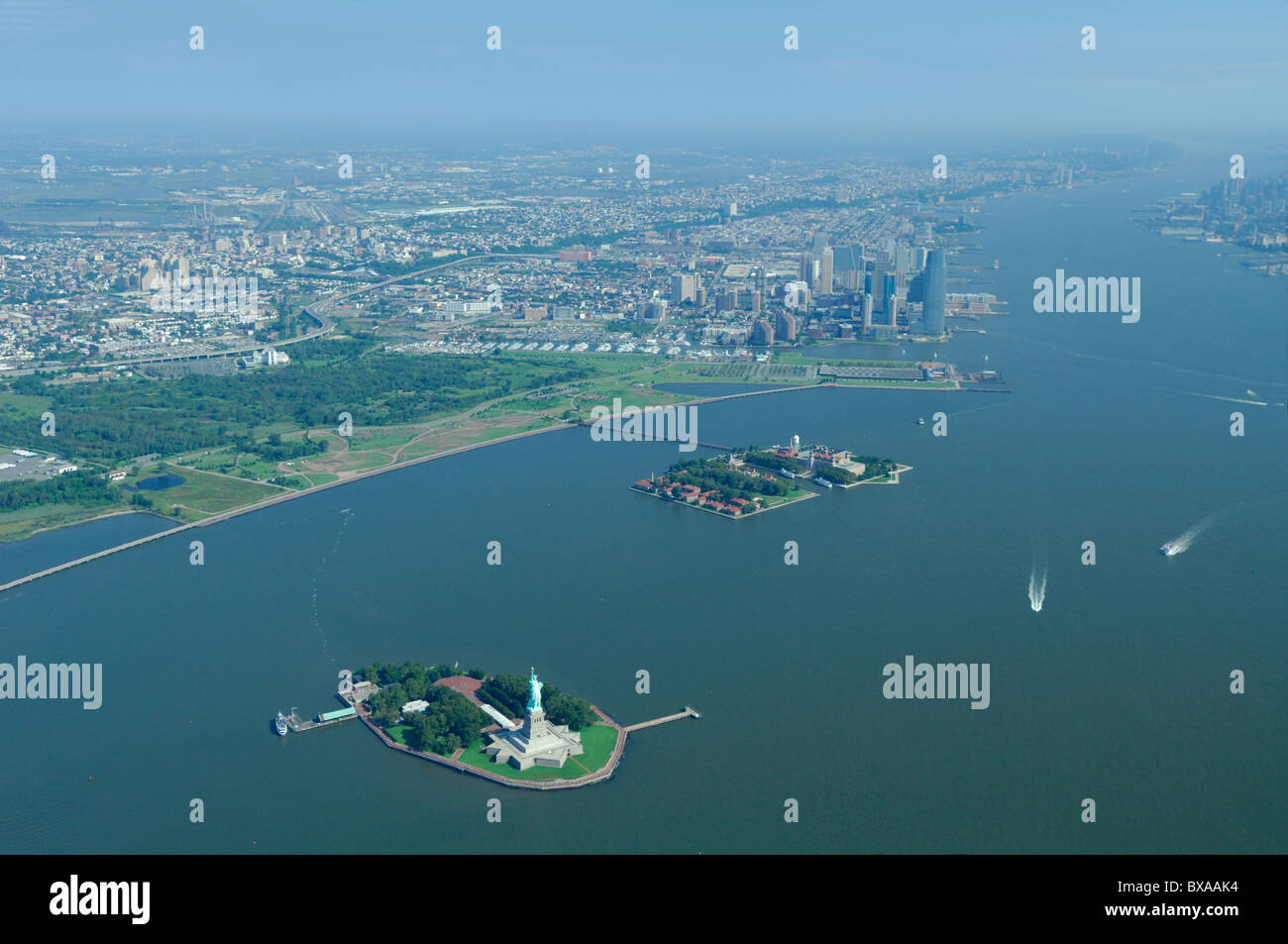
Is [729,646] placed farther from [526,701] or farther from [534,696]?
[534,696]

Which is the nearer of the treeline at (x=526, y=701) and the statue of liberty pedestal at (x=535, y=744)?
the statue of liberty pedestal at (x=535, y=744)

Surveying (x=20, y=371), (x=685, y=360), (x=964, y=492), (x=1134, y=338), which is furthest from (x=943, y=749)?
(x=20, y=371)

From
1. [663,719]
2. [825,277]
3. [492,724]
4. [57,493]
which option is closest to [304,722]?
[492,724]

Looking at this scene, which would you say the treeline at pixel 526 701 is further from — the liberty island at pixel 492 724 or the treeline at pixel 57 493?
the treeline at pixel 57 493

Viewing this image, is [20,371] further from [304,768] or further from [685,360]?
[304,768]

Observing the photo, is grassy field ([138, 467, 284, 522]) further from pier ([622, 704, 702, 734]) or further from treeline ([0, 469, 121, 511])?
pier ([622, 704, 702, 734])

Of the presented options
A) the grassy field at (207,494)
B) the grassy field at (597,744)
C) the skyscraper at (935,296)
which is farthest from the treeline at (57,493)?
the skyscraper at (935,296)
